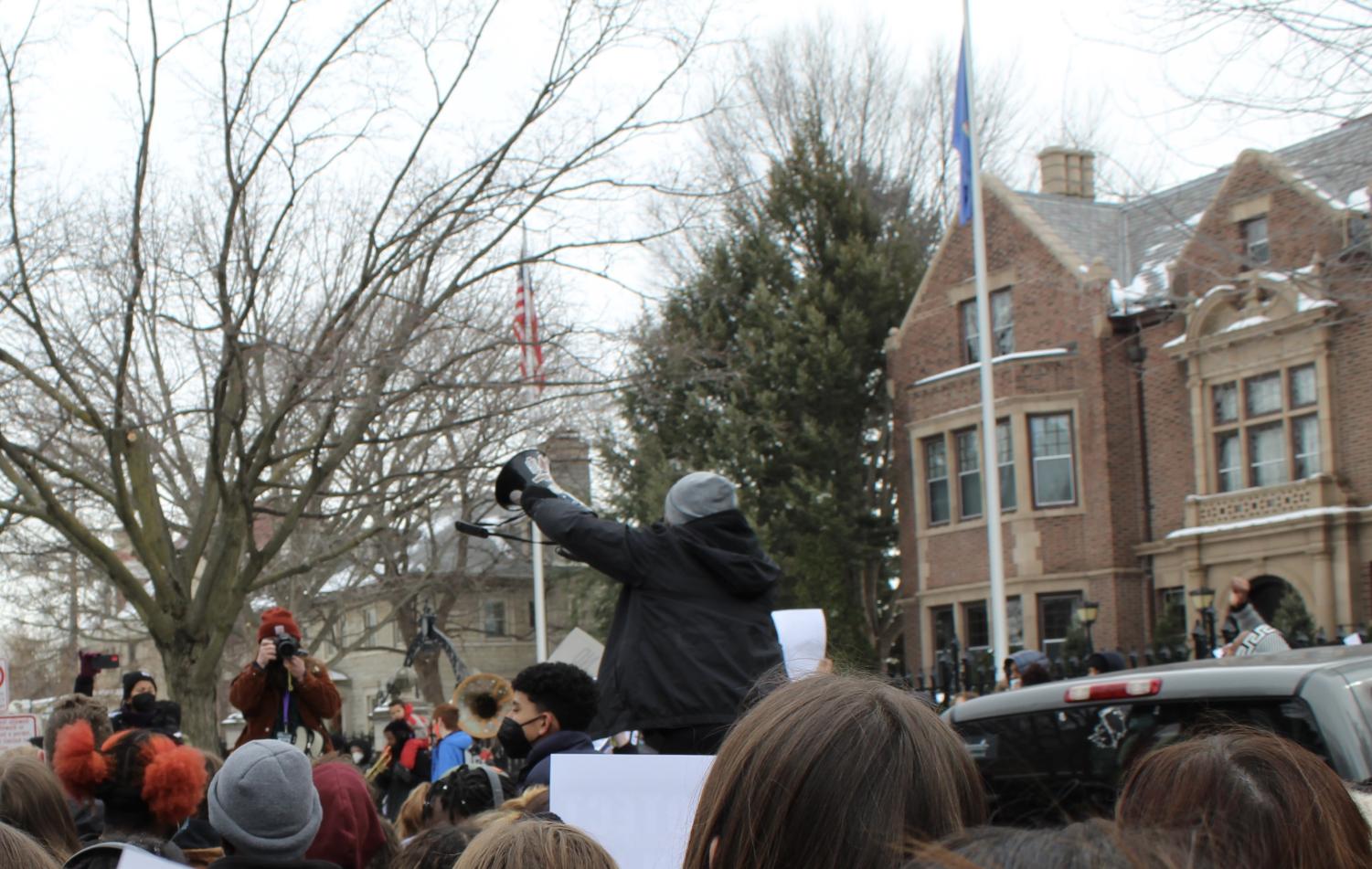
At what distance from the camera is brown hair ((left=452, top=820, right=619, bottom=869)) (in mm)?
2482

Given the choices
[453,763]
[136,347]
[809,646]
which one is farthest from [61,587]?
[809,646]

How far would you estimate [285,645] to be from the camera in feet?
22.7

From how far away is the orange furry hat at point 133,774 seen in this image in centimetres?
498

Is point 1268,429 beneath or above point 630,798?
above

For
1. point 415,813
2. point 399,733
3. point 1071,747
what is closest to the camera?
point 1071,747

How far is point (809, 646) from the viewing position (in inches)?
270

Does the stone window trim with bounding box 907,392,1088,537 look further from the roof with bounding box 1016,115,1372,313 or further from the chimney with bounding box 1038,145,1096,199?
the chimney with bounding box 1038,145,1096,199

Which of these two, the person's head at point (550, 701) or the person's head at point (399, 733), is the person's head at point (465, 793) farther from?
the person's head at point (399, 733)

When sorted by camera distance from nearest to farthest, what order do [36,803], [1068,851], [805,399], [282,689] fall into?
[1068,851] < [36,803] < [282,689] < [805,399]

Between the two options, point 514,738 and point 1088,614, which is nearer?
point 514,738

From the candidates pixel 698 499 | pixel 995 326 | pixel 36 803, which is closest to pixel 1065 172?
pixel 995 326

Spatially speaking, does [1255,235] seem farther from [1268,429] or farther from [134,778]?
[134,778]

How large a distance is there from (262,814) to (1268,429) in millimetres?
22895

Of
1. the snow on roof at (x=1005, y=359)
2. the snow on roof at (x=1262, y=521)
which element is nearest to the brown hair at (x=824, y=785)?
the snow on roof at (x=1262, y=521)
